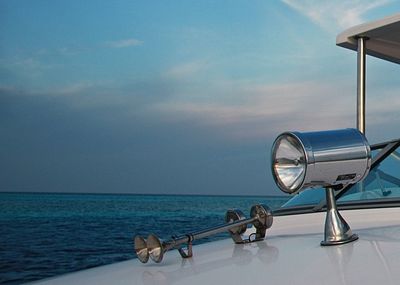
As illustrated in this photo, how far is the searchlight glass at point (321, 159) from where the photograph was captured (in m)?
1.68

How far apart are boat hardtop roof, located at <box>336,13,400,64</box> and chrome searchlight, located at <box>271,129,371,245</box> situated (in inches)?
54.3

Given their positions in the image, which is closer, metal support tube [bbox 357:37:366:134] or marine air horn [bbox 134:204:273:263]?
marine air horn [bbox 134:204:273:263]

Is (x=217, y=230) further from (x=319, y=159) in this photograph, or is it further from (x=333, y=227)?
(x=319, y=159)

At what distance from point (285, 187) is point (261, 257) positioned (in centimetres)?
23

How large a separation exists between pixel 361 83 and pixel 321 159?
1.64 meters

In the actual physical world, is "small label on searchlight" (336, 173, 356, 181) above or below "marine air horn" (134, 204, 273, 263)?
above

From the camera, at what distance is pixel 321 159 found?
1680 mm

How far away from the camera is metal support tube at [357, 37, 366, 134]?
311 centimetres

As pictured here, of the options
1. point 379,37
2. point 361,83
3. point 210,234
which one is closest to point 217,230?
point 210,234

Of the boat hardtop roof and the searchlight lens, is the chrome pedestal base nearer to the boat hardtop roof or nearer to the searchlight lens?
the searchlight lens

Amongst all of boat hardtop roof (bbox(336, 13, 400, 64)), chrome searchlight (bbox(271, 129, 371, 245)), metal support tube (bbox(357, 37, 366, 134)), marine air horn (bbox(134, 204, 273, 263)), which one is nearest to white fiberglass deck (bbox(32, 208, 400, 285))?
marine air horn (bbox(134, 204, 273, 263))

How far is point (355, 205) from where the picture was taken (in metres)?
2.90

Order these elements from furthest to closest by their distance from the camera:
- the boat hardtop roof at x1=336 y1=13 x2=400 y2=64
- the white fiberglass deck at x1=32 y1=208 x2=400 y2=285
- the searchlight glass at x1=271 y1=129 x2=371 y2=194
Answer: the boat hardtop roof at x1=336 y1=13 x2=400 y2=64 < the searchlight glass at x1=271 y1=129 x2=371 y2=194 < the white fiberglass deck at x1=32 y1=208 x2=400 y2=285

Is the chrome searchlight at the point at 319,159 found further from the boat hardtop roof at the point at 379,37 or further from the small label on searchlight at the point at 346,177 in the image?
the boat hardtop roof at the point at 379,37
